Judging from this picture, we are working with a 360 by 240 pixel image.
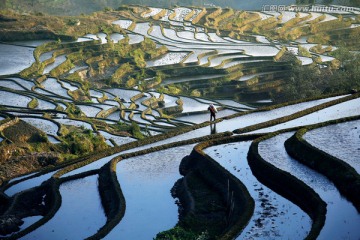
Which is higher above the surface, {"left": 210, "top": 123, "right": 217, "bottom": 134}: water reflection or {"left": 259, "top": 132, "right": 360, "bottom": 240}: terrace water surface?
{"left": 259, "top": 132, "right": 360, "bottom": 240}: terrace water surface

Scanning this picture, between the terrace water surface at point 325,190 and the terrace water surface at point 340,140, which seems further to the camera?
the terrace water surface at point 340,140

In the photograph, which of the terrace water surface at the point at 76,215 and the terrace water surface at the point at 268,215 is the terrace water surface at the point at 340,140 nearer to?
the terrace water surface at the point at 268,215

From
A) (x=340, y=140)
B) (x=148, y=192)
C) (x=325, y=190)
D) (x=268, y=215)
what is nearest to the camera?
(x=268, y=215)

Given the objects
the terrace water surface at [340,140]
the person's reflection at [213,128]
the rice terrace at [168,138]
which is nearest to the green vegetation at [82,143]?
the rice terrace at [168,138]

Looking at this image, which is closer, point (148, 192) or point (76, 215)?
point (76, 215)

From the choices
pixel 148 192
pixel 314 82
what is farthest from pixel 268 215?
pixel 314 82

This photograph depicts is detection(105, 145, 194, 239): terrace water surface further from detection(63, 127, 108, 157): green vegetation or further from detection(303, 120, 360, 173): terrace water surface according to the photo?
detection(63, 127, 108, 157): green vegetation

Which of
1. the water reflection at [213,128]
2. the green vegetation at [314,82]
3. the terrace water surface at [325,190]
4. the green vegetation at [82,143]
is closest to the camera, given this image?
the terrace water surface at [325,190]

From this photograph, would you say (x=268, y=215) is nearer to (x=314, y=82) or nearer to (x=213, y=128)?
(x=213, y=128)

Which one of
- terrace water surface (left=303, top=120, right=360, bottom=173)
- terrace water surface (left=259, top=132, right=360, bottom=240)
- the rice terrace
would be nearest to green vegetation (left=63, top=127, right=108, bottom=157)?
the rice terrace
